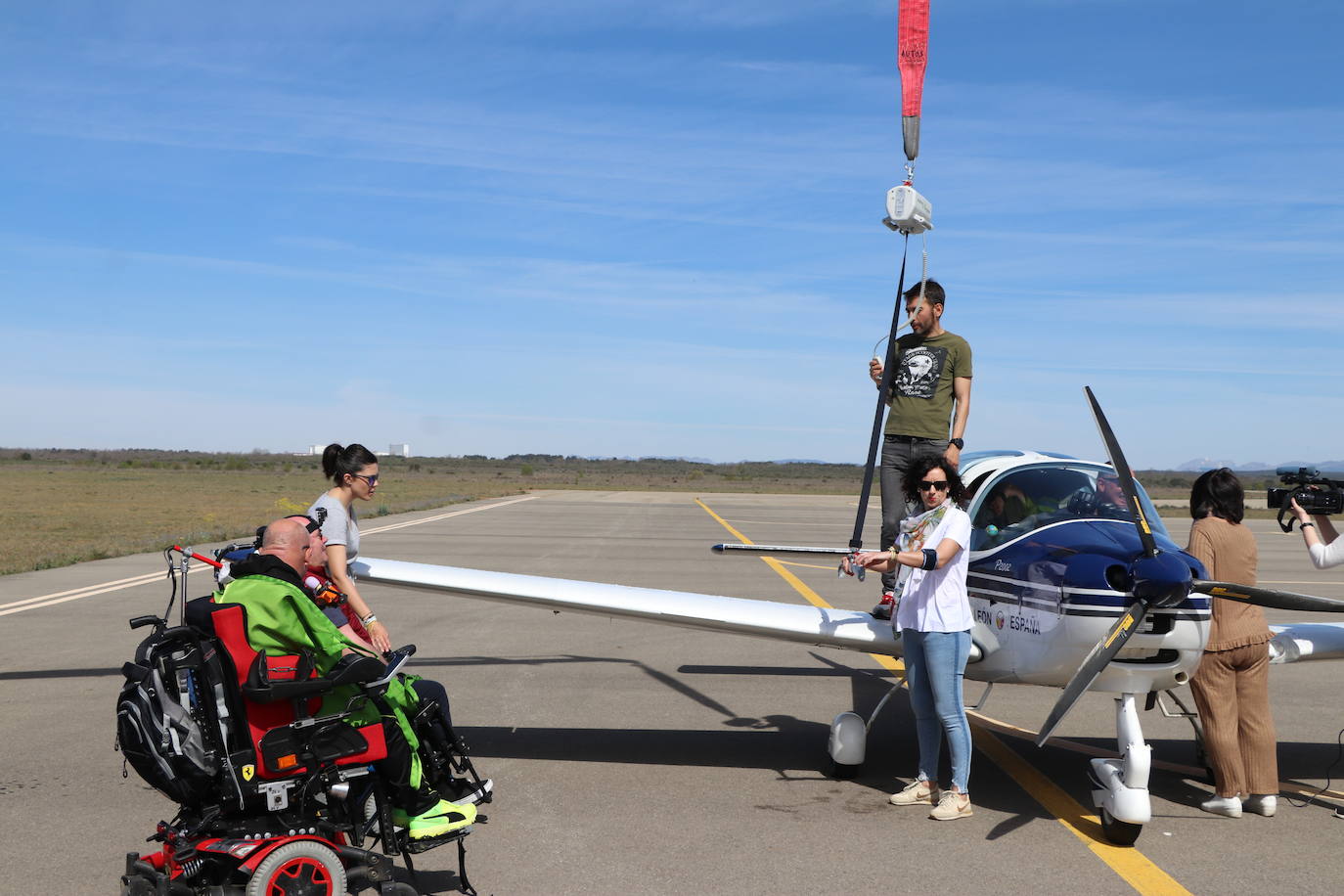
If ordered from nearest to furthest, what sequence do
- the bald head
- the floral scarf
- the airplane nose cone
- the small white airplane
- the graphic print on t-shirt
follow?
the bald head, the airplane nose cone, the small white airplane, the floral scarf, the graphic print on t-shirt

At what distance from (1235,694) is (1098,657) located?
1155 mm

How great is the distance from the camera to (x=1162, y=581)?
4570mm

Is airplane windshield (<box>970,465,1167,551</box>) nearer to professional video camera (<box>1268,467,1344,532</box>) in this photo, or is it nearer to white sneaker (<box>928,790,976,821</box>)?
professional video camera (<box>1268,467,1344,532</box>)

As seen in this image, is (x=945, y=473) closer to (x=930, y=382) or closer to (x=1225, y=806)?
(x=930, y=382)

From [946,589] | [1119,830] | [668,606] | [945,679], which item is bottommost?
[1119,830]

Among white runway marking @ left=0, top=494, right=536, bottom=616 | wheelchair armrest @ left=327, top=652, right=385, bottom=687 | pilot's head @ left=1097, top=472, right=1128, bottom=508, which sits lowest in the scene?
white runway marking @ left=0, top=494, right=536, bottom=616

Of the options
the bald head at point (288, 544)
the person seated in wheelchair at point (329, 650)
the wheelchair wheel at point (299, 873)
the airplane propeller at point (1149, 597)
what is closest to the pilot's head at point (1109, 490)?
the airplane propeller at point (1149, 597)

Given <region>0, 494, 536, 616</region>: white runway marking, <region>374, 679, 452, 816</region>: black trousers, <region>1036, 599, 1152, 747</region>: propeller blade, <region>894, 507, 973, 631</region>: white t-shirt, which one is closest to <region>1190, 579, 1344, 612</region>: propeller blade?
<region>1036, 599, 1152, 747</region>: propeller blade

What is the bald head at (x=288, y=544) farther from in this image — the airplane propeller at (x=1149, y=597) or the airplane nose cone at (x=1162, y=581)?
the airplane nose cone at (x=1162, y=581)

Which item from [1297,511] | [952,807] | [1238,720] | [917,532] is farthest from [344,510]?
[1297,511]

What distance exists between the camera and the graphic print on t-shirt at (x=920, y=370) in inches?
252

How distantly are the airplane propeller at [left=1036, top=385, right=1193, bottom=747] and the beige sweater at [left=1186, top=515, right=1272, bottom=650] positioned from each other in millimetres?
797

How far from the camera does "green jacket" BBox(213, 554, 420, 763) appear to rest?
11.5 feet

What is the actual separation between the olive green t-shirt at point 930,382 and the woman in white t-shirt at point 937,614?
121 cm
